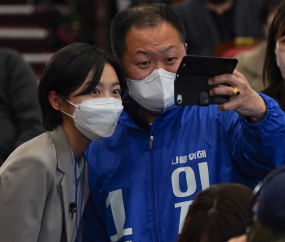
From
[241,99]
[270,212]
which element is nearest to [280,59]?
[241,99]

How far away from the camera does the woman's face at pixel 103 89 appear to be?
2121 mm

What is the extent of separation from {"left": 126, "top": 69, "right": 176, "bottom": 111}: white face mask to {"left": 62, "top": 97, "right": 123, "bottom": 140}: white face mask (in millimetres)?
108

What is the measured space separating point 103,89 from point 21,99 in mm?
1172

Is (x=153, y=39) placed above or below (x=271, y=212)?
above

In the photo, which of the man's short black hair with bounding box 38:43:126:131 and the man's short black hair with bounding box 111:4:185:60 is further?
the man's short black hair with bounding box 111:4:185:60

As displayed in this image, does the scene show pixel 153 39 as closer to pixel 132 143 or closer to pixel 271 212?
pixel 132 143

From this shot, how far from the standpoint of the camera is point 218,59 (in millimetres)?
1750

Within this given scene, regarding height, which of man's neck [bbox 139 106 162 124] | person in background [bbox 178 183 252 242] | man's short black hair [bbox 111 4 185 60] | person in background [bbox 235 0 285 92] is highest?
man's short black hair [bbox 111 4 185 60]

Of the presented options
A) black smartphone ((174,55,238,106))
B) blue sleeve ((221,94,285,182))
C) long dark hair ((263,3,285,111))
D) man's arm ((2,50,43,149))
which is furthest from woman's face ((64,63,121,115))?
man's arm ((2,50,43,149))

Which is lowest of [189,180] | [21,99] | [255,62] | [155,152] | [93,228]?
[93,228]

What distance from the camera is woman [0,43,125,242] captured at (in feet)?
6.20

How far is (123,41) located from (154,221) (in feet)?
2.68

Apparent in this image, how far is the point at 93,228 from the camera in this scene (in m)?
2.19

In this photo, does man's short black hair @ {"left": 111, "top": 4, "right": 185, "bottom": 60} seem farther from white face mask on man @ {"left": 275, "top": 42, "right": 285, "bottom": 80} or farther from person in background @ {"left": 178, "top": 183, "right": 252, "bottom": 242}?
person in background @ {"left": 178, "top": 183, "right": 252, "bottom": 242}
